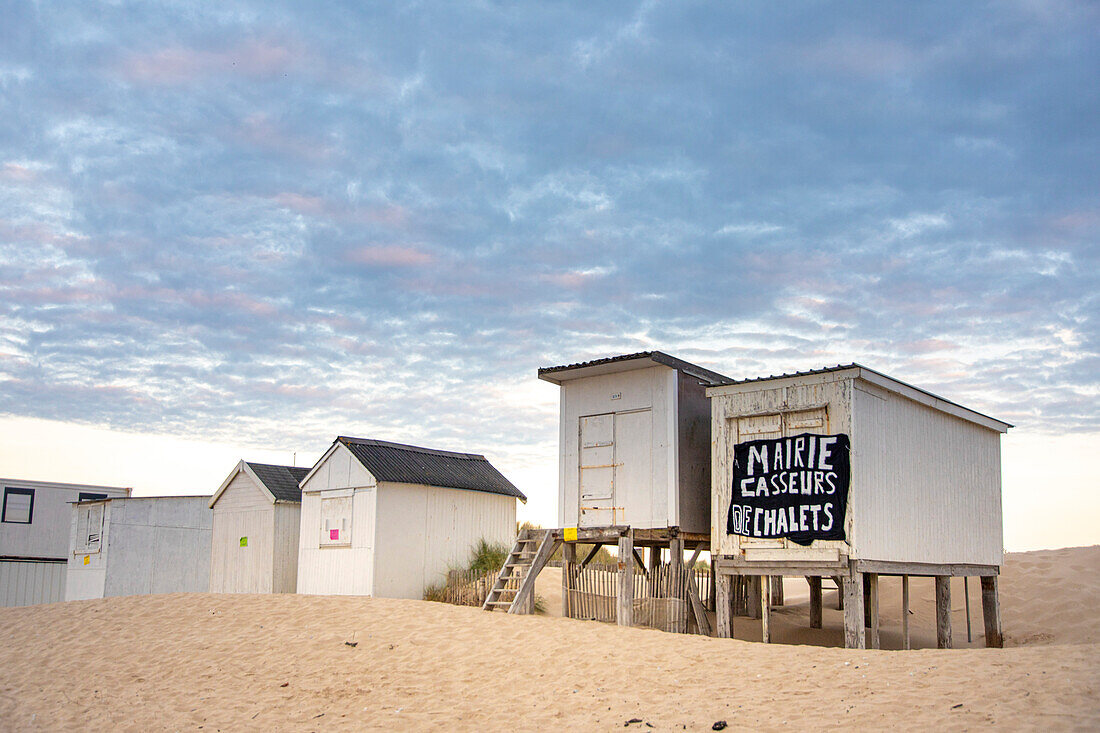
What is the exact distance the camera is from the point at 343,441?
23000 millimetres

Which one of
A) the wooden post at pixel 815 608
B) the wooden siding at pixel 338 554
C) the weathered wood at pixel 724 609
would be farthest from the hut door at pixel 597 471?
the wooden post at pixel 815 608

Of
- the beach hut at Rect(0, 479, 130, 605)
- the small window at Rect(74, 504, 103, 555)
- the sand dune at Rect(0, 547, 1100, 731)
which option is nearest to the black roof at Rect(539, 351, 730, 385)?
the sand dune at Rect(0, 547, 1100, 731)

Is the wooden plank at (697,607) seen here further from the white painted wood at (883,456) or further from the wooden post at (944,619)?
the wooden post at (944,619)

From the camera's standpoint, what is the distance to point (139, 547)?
100ft

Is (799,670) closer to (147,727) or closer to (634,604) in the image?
(634,604)

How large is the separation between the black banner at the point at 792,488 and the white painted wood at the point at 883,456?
16 centimetres

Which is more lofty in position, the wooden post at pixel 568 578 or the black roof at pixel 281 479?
the black roof at pixel 281 479

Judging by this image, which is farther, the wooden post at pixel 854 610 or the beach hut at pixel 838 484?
the beach hut at pixel 838 484

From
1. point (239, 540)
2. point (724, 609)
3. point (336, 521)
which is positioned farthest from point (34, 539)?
point (724, 609)

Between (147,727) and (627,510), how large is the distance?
9.27 meters

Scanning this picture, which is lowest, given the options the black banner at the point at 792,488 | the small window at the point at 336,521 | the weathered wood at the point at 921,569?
the weathered wood at the point at 921,569

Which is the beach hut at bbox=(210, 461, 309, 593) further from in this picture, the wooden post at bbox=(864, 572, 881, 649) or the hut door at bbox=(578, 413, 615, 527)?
the wooden post at bbox=(864, 572, 881, 649)

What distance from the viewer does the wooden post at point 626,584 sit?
17875 mm

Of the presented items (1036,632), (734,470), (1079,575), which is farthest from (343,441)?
(1079,575)
